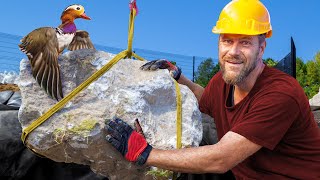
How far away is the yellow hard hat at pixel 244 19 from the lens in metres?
Result: 2.26

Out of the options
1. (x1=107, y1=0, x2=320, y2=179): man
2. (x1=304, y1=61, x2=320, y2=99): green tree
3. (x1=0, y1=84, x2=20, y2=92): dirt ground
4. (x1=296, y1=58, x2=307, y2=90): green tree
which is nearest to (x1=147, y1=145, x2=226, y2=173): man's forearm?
(x1=107, y1=0, x2=320, y2=179): man

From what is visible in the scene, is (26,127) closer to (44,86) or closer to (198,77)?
(44,86)

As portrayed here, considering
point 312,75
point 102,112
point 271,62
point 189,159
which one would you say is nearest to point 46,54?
point 102,112

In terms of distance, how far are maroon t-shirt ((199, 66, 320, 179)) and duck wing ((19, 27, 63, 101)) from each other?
3.06 ft

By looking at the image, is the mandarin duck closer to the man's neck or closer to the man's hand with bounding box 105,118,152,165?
the man's hand with bounding box 105,118,152,165

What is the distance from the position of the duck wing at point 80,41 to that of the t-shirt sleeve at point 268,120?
0.98 m

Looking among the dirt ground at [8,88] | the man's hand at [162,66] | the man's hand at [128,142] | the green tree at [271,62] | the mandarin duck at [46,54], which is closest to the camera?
the man's hand at [128,142]

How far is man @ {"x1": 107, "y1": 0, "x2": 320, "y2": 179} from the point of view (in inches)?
81.2

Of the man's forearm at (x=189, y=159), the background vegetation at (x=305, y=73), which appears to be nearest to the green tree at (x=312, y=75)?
the background vegetation at (x=305, y=73)

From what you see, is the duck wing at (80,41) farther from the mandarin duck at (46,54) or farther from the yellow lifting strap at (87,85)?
the yellow lifting strap at (87,85)

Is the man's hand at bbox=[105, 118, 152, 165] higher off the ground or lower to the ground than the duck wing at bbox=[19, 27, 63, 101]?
lower

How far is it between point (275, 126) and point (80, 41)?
46.5 inches

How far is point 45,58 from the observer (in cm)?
218

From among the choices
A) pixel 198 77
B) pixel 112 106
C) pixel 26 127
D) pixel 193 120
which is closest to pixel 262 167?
pixel 193 120
